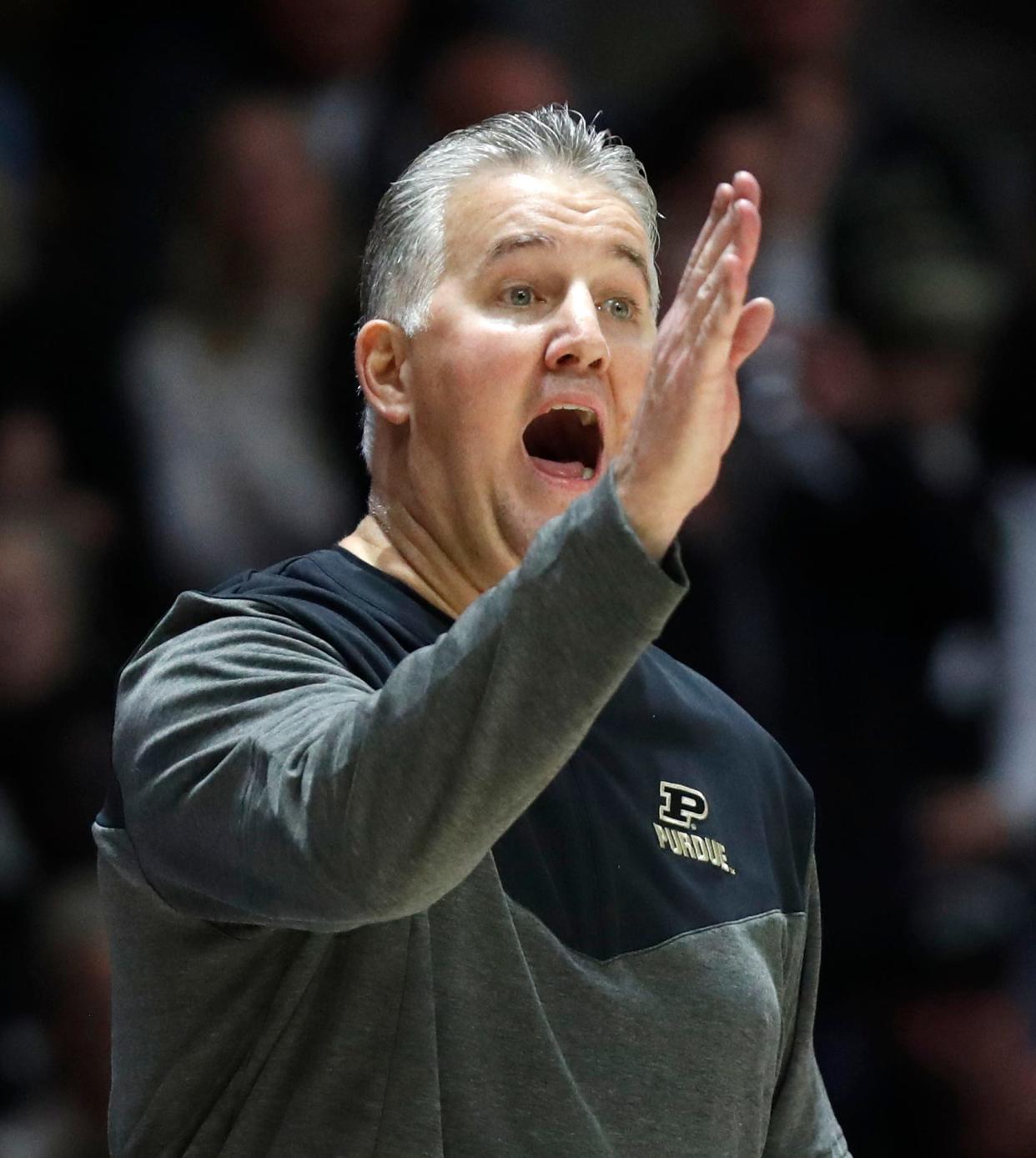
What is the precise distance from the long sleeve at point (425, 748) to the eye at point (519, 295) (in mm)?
654

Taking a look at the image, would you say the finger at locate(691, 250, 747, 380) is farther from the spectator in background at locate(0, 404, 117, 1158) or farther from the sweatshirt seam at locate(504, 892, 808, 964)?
the spectator in background at locate(0, 404, 117, 1158)

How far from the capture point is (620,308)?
2.22 m

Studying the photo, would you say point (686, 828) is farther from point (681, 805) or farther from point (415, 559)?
point (415, 559)

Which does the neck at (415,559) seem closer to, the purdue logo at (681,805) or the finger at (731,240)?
the purdue logo at (681,805)

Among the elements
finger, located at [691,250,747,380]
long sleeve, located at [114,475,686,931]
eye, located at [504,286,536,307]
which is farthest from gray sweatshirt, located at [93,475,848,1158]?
eye, located at [504,286,536,307]

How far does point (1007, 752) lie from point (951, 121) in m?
1.60

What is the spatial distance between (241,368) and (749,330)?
2.47 meters

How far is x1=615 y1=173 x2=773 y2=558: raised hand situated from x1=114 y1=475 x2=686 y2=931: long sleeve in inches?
1.1

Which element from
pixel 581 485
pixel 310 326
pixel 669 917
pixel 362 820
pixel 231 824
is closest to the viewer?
pixel 362 820

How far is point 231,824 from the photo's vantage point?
1.59m

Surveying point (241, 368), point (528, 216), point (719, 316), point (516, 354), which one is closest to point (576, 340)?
point (516, 354)

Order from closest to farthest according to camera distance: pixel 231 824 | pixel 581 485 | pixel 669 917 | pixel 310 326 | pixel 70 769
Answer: pixel 231 824 → pixel 669 917 → pixel 581 485 → pixel 70 769 → pixel 310 326

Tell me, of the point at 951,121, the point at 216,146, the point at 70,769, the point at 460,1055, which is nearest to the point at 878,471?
the point at 951,121

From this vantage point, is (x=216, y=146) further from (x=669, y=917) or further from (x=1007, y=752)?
(x=669, y=917)
